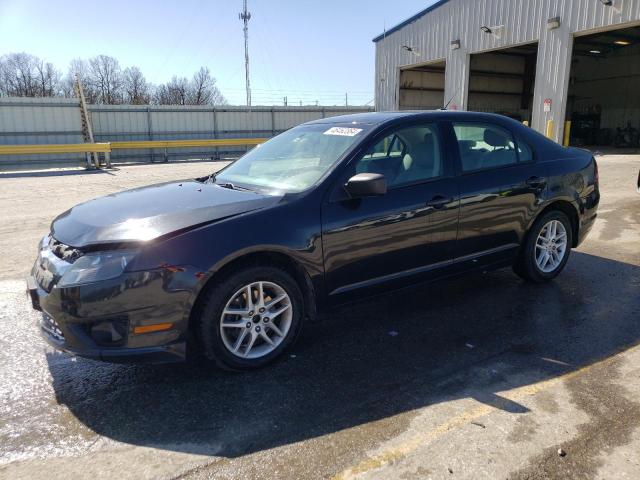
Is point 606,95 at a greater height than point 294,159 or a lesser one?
greater

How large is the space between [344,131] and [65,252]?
7.19ft

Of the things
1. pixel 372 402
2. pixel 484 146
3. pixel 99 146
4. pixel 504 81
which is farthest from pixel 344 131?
pixel 504 81

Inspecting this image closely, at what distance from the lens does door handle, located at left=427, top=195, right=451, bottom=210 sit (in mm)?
3939

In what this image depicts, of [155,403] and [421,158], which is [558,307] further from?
[155,403]

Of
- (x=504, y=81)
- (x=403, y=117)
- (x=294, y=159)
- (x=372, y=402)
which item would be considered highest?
(x=504, y=81)

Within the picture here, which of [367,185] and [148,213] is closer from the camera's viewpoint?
[148,213]

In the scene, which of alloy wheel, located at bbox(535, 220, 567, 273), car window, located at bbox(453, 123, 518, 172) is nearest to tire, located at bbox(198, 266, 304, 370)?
car window, located at bbox(453, 123, 518, 172)

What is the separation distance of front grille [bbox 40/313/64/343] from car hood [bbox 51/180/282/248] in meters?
0.46

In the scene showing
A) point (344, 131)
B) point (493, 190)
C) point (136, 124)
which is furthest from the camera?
point (136, 124)

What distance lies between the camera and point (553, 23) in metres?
18.6

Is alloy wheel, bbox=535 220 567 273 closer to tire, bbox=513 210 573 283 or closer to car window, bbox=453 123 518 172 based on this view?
tire, bbox=513 210 573 283

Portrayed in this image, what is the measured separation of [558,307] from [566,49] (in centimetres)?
1757

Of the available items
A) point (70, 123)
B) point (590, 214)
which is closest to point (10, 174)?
point (70, 123)

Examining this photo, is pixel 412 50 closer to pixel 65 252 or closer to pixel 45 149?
pixel 45 149
